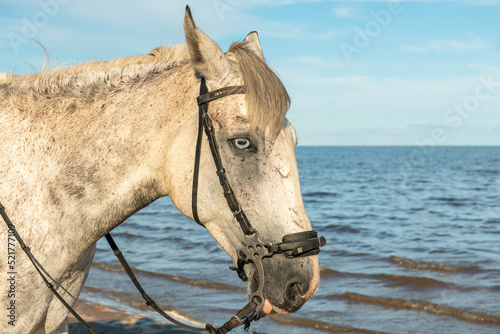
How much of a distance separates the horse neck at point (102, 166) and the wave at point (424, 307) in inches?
264

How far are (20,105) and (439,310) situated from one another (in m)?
7.41

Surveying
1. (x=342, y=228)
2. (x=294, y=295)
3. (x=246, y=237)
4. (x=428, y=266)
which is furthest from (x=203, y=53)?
(x=342, y=228)

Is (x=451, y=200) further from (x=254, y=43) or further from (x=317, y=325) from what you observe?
(x=254, y=43)

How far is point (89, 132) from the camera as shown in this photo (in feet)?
8.60

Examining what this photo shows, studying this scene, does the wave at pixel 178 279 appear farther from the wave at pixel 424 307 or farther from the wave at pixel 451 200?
the wave at pixel 451 200

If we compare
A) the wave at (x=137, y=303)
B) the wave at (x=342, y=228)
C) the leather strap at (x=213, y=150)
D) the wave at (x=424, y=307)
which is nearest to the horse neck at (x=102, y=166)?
the leather strap at (x=213, y=150)

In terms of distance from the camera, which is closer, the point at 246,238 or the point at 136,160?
the point at 246,238

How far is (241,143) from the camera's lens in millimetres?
2359

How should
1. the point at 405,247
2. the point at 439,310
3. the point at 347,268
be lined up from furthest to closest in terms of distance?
the point at 405,247
the point at 347,268
the point at 439,310

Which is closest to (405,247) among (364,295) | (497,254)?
(497,254)

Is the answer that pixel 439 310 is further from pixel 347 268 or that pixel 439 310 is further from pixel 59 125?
pixel 59 125

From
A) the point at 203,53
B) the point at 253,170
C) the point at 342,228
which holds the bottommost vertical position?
the point at 342,228

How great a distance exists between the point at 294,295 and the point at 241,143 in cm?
82

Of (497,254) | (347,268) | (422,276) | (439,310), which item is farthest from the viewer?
(497,254)
